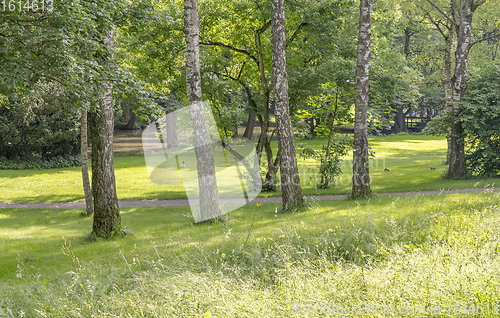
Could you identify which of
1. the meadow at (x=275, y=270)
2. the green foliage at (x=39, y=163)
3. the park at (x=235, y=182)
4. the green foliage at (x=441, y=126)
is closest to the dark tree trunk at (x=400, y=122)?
the park at (x=235, y=182)

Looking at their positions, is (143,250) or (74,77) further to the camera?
(143,250)

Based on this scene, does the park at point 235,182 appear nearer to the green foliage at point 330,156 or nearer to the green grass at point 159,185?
the green foliage at point 330,156

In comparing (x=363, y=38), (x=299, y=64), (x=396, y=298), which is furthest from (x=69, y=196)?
(x=396, y=298)

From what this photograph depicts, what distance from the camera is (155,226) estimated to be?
A: 11094 millimetres

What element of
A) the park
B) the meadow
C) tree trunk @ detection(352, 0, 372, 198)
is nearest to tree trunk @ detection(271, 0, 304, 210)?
the park

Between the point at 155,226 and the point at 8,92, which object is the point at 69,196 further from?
the point at 8,92

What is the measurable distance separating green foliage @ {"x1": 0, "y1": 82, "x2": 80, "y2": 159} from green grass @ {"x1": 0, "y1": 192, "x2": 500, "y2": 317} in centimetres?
1987

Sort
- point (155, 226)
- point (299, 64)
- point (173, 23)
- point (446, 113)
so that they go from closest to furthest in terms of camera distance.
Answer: point (155, 226)
point (173, 23)
point (299, 64)
point (446, 113)

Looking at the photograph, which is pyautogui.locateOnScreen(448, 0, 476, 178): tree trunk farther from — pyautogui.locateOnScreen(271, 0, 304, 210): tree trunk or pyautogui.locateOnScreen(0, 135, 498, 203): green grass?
pyautogui.locateOnScreen(271, 0, 304, 210): tree trunk

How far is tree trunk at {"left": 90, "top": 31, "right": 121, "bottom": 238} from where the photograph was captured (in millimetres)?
9227

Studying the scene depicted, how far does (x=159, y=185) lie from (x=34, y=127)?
40.4ft

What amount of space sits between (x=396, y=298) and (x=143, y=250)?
4.76m

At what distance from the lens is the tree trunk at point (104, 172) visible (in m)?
9.23

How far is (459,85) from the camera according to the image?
1691cm
